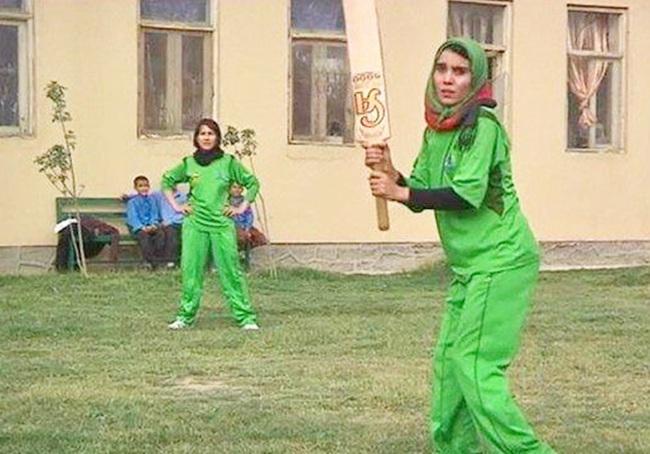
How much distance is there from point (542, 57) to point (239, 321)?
10449mm

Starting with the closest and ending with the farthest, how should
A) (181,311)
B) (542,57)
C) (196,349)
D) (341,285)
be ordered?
1. (196,349)
2. (181,311)
3. (341,285)
4. (542,57)

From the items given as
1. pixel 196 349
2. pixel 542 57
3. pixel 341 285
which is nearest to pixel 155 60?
pixel 341 285

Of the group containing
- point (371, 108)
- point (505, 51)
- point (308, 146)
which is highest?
point (505, 51)

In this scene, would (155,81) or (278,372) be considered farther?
(155,81)

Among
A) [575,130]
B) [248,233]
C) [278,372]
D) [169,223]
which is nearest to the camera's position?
[278,372]

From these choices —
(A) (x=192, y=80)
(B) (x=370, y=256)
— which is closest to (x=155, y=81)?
(A) (x=192, y=80)

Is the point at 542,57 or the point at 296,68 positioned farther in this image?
the point at 542,57

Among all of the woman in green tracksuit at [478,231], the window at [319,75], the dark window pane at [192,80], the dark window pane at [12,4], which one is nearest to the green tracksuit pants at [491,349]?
the woman in green tracksuit at [478,231]

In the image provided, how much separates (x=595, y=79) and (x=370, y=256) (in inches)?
181

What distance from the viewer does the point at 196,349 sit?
1161 cm

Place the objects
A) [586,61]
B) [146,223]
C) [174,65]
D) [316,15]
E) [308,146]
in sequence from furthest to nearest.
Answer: [586,61], [316,15], [308,146], [174,65], [146,223]

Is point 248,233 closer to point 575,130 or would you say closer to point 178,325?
point 575,130

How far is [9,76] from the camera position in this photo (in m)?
19.5

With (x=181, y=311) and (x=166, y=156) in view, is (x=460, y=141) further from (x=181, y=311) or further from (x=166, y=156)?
(x=166, y=156)
